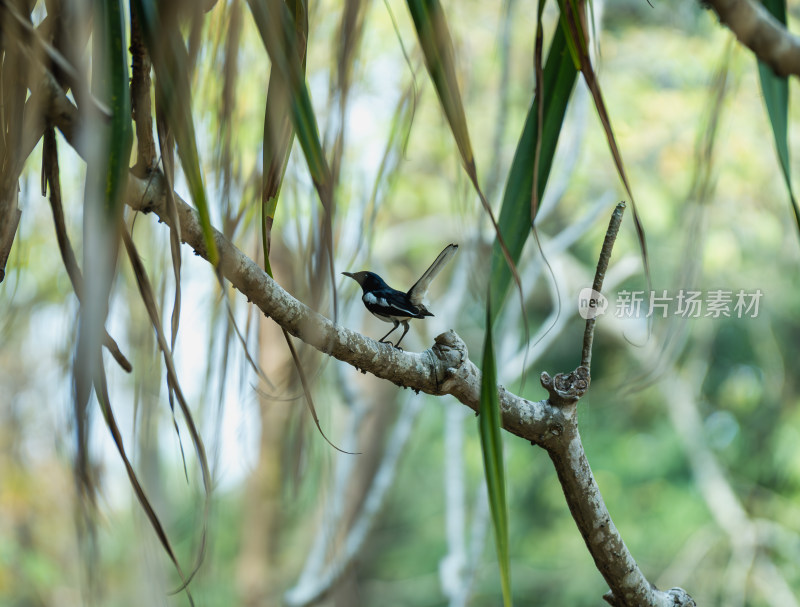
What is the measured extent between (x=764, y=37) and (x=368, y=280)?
110cm

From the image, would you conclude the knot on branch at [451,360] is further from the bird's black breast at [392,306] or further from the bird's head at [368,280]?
the bird's head at [368,280]

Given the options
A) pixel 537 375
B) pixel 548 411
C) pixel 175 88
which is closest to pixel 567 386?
pixel 548 411

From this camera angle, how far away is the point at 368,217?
3.95 feet

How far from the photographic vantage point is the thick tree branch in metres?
0.64

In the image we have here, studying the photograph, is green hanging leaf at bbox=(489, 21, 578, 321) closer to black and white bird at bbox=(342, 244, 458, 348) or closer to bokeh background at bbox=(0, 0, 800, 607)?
black and white bird at bbox=(342, 244, 458, 348)

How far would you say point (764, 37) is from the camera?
66cm

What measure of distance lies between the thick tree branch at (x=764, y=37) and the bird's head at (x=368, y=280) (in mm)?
1052

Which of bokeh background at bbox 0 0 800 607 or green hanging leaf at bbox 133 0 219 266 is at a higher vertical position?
bokeh background at bbox 0 0 800 607

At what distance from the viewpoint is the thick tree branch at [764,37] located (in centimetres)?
64

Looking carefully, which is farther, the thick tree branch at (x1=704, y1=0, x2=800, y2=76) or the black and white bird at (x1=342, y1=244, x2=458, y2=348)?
the black and white bird at (x1=342, y1=244, x2=458, y2=348)

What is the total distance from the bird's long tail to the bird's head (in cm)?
14

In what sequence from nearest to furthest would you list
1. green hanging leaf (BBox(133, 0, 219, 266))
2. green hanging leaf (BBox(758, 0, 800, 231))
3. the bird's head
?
green hanging leaf (BBox(133, 0, 219, 266)) < green hanging leaf (BBox(758, 0, 800, 231)) < the bird's head

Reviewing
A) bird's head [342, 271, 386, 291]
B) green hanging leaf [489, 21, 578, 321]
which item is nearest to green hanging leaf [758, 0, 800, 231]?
green hanging leaf [489, 21, 578, 321]

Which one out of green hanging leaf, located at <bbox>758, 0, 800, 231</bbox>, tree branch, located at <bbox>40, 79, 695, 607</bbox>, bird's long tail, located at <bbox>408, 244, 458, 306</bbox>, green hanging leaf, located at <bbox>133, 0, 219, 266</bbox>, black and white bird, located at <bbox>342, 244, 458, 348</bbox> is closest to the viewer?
green hanging leaf, located at <bbox>133, 0, 219, 266</bbox>
